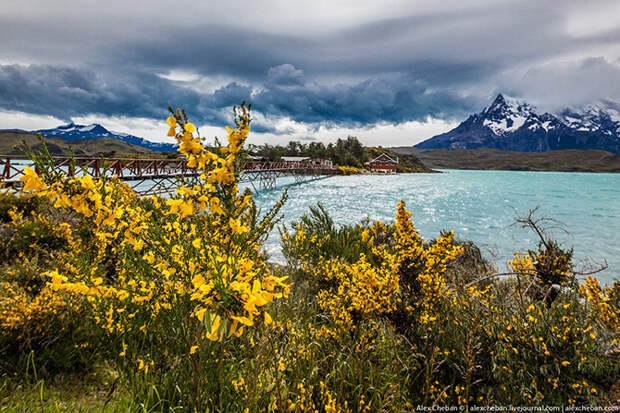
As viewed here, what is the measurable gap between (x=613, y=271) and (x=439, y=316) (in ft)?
36.3

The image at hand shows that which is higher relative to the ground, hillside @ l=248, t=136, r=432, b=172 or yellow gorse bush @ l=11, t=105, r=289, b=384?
hillside @ l=248, t=136, r=432, b=172

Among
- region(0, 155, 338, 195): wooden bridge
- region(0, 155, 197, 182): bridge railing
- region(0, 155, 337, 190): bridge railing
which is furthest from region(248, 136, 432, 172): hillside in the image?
region(0, 155, 197, 182): bridge railing

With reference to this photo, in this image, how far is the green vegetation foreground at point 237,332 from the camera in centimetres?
151

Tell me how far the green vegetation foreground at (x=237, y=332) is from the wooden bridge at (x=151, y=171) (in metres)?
0.35

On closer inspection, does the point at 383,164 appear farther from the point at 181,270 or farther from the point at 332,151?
the point at 181,270

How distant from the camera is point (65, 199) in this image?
4.50 feet

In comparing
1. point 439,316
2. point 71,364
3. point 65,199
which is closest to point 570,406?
point 439,316

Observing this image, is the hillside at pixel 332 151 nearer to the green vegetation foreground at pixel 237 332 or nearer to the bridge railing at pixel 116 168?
the bridge railing at pixel 116 168

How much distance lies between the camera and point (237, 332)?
1.08m

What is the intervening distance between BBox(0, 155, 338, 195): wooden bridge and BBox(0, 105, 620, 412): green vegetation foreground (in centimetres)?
35

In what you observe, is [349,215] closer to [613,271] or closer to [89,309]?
[613,271]

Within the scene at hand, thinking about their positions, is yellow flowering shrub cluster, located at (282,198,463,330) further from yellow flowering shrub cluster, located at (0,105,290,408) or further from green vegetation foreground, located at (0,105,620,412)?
yellow flowering shrub cluster, located at (0,105,290,408)

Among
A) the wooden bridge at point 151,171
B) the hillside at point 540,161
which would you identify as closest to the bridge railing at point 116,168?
the wooden bridge at point 151,171

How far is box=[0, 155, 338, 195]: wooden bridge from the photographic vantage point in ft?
7.88
